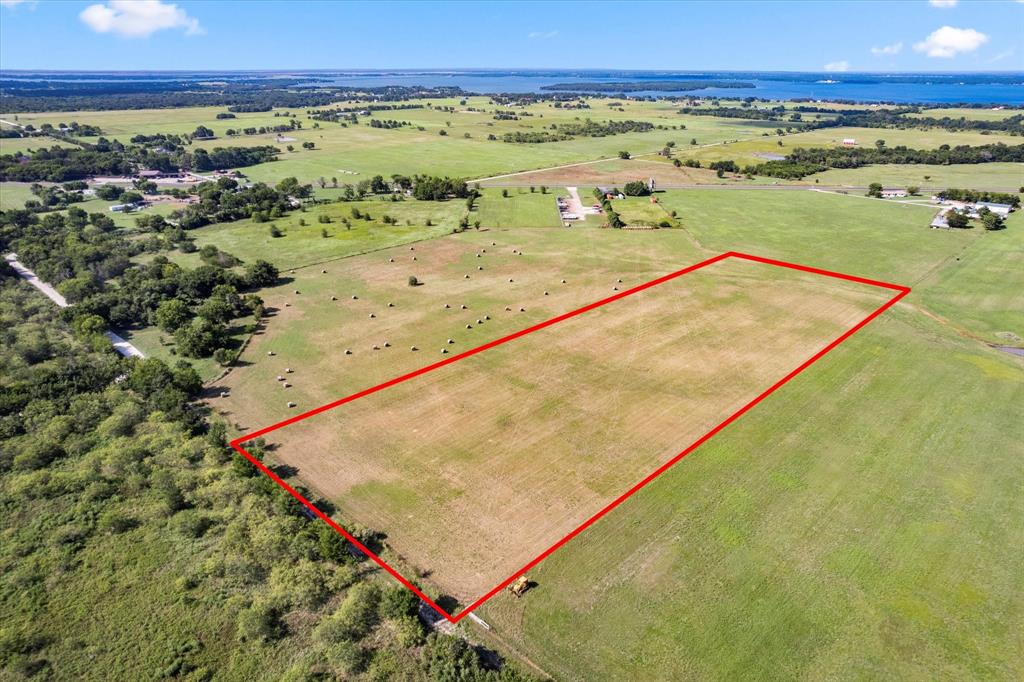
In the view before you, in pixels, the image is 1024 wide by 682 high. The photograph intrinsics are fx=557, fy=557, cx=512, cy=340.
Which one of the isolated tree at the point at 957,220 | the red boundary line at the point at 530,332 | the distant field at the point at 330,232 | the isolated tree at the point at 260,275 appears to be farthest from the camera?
the isolated tree at the point at 957,220

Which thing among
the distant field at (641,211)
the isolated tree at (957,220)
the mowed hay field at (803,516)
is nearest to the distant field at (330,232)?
the mowed hay field at (803,516)

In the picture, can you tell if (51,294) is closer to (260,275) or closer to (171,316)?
(171,316)

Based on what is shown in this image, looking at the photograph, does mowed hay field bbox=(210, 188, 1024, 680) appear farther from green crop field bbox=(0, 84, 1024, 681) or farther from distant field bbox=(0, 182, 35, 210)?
distant field bbox=(0, 182, 35, 210)

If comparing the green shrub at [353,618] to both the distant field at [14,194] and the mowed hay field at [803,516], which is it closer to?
the mowed hay field at [803,516]

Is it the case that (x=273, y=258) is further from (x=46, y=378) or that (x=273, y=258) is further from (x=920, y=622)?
(x=920, y=622)

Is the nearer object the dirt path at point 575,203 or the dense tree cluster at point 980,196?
the dense tree cluster at point 980,196

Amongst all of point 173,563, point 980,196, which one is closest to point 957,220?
point 980,196

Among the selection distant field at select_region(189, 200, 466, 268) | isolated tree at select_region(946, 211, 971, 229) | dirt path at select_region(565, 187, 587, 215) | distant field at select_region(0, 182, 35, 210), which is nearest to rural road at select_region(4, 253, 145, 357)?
distant field at select_region(189, 200, 466, 268)
